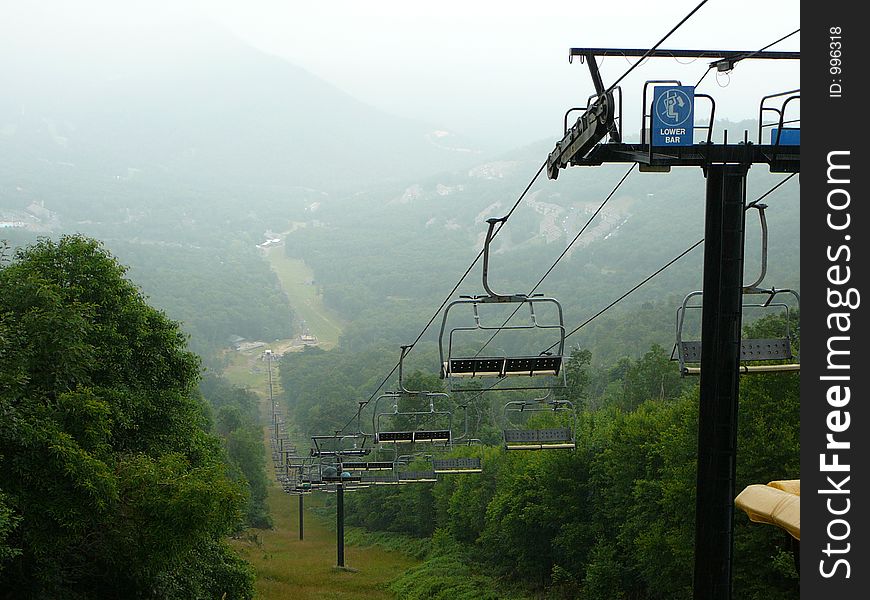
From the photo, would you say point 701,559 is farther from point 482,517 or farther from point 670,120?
point 482,517

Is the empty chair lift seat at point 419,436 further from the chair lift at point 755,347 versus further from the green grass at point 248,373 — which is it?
the green grass at point 248,373

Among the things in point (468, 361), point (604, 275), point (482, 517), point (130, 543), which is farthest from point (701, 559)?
point (604, 275)

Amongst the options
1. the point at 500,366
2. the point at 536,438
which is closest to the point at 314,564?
the point at 536,438

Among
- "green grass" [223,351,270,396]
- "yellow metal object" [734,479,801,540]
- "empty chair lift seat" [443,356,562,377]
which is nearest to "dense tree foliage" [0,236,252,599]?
"empty chair lift seat" [443,356,562,377]

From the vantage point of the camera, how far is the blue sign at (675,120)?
742cm

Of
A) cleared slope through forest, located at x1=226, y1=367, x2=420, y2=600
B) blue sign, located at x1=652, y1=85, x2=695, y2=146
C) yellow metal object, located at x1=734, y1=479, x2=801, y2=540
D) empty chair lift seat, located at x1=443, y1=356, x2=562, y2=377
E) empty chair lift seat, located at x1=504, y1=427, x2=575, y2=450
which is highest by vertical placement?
blue sign, located at x1=652, y1=85, x2=695, y2=146

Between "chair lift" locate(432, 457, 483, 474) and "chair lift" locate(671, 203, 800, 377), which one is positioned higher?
"chair lift" locate(671, 203, 800, 377)

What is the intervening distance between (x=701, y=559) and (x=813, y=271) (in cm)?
265

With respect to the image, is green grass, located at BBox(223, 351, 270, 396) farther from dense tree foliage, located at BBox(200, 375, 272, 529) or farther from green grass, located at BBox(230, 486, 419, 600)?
green grass, located at BBox(230, 486, 419, 600)

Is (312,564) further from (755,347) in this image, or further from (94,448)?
(755,347)

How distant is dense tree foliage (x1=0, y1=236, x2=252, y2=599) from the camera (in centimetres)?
1447

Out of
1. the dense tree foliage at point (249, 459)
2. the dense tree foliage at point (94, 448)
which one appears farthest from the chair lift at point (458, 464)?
the dense tree foliage at point (249, 459)

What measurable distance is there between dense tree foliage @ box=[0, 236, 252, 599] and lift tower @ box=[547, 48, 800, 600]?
9060mm

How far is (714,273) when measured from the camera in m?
7.09
